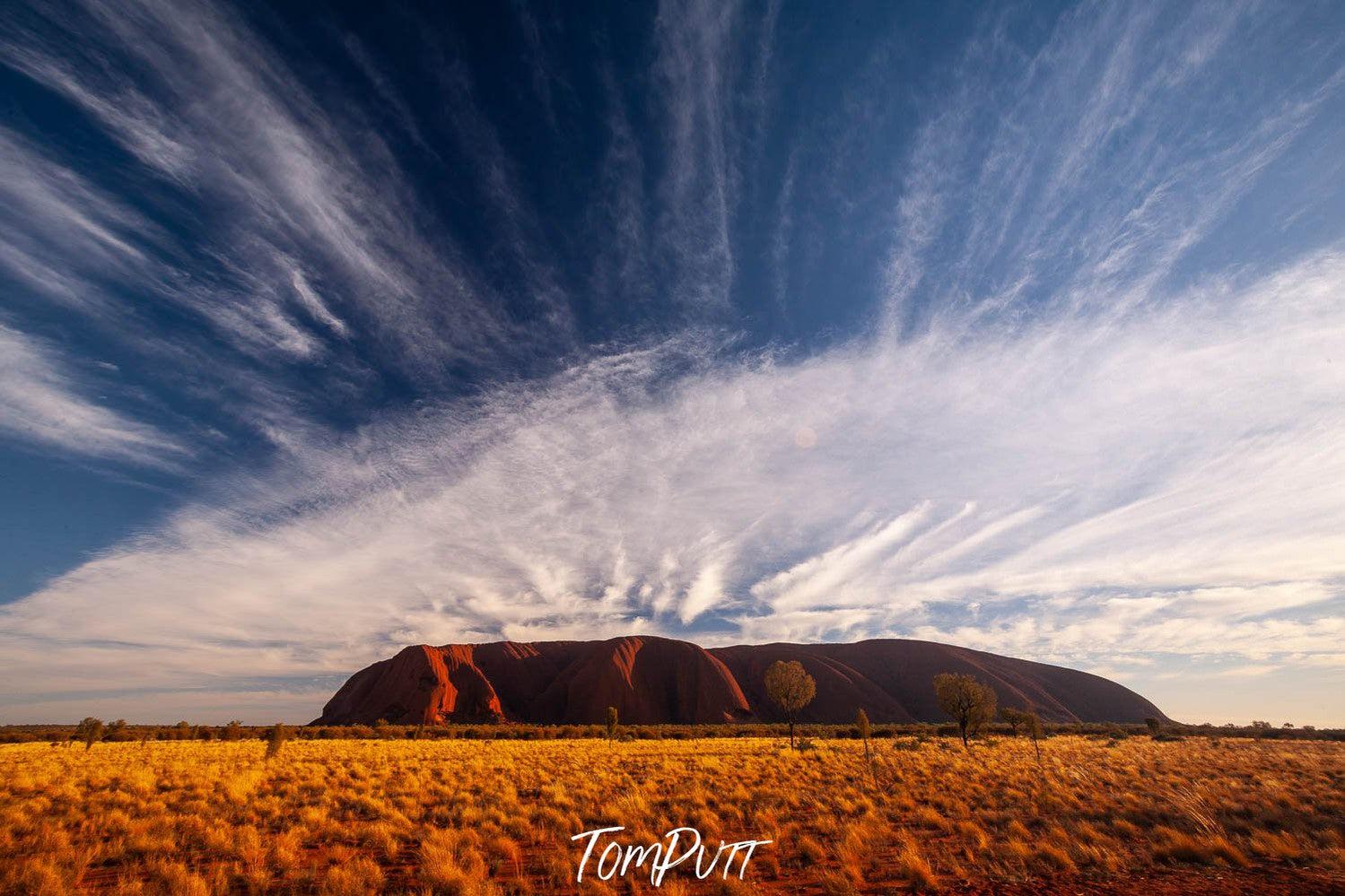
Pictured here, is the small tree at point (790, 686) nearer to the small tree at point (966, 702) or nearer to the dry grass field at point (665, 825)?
the small tree at point (966, 702)

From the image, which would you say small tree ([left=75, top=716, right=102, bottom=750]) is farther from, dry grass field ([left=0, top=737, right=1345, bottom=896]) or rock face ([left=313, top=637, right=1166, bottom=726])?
rock face ([left=313, top=637, right=1166, bottom=726])

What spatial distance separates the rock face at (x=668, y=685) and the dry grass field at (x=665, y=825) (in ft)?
263

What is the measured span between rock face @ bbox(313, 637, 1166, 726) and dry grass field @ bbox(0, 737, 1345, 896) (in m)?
80.0

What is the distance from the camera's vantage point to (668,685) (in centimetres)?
10406

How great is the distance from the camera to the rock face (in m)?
97.3

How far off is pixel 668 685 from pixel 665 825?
323 feet

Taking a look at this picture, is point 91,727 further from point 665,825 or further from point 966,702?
point 966,702

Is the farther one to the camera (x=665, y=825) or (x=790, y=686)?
(x=790, y=686)

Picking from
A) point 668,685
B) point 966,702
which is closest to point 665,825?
point 966,702

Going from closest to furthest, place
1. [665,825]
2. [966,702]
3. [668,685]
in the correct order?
[665,825], [966,702], [668,685]

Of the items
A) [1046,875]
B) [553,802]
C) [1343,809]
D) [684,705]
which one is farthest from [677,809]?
[684,705]

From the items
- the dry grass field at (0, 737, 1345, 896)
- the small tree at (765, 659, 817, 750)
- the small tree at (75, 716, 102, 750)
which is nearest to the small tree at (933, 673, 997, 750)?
the small tree at (765, 659, 817, 750)

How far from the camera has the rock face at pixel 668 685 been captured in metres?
97.3

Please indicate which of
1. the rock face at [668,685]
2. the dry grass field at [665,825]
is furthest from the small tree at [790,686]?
the rock face at [668,685]
